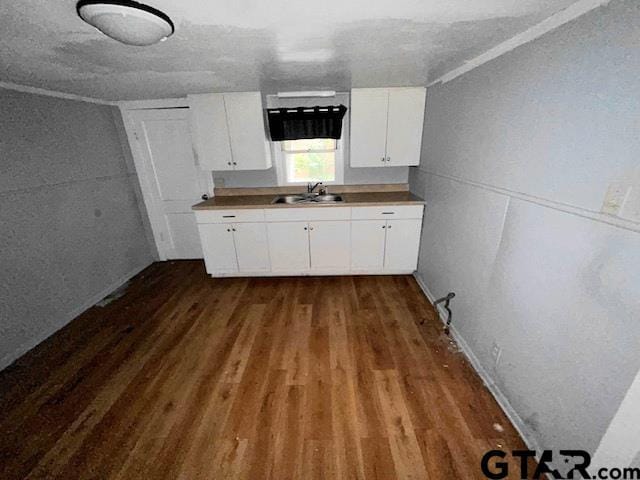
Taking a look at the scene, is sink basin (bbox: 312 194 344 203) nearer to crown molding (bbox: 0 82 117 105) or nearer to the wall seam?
the wall seam

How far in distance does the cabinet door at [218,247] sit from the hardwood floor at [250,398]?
0.59m

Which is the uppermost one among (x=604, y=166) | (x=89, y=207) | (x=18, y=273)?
(x=604, y=166)

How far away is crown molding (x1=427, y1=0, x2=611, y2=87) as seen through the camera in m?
1.00

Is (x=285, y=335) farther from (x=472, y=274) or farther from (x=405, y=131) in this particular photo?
(x=405, y=131)

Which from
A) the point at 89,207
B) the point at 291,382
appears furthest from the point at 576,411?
the point at 89,207

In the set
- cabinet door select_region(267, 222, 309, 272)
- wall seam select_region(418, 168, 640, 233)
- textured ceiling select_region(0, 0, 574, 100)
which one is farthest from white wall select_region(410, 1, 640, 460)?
cabinet door select_region(267, 222, 309, 272)

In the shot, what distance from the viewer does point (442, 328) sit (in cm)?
218

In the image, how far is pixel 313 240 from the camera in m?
2.93

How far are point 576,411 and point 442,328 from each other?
3.71ft

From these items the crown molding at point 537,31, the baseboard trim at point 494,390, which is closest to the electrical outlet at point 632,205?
the crown molding at point 537,31

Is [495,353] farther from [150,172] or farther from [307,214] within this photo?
[150,172]

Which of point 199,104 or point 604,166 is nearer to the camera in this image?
point 604,166

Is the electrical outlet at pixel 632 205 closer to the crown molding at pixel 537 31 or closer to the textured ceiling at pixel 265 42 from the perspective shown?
the crown molding at pixel 537 31

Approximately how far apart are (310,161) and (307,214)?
87 centimetres
